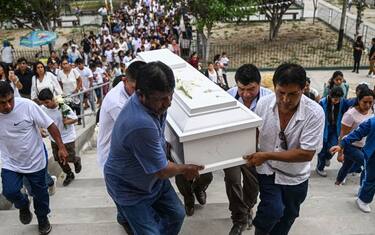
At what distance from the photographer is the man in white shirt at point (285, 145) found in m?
2.87

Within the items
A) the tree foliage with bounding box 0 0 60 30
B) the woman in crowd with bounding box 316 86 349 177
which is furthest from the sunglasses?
the tree foliage with bounding box 0 0 60 30

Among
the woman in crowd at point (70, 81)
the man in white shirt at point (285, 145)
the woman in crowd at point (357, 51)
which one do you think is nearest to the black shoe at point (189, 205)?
the man in white shirt at point (285, 145)

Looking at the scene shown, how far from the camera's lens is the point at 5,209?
15.7 feet

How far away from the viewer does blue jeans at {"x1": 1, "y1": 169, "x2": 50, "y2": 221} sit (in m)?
3.76

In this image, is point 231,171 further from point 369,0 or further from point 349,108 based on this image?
point 369,0

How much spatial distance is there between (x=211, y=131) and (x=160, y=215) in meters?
0.76

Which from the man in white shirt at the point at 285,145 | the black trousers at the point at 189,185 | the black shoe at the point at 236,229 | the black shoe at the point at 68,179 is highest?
the man in white shirt at the point at 285,145

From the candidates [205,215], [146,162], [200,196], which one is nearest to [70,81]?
[200,196]

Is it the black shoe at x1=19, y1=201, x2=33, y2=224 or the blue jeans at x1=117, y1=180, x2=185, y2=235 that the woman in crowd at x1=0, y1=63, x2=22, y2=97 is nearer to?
the black shoe at x1=19, y1=201, x2=33, y2=224

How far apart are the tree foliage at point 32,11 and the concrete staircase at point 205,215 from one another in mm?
12727

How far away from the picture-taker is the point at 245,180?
3.70 meters

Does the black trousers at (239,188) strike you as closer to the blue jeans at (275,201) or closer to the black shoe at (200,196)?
the blue jeans at (275,201)

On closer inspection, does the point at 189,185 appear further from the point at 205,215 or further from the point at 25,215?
the point at 25,215

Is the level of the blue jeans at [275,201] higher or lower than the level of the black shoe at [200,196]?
higher
